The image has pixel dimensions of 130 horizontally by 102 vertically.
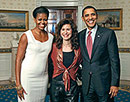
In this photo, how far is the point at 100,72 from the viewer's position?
7.27 ft

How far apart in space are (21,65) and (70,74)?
633mm

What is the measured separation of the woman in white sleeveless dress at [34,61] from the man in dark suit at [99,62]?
49 centimetres

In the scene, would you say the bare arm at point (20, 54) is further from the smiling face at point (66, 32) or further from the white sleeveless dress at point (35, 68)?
the smiling face at point (66, 32)

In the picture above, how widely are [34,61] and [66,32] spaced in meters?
0.53

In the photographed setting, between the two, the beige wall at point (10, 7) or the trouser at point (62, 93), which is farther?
the beige wall at point (10, 7)

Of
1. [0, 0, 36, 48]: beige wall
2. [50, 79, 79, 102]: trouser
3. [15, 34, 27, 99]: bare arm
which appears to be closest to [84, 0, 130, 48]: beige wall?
[0, 0, 36, 48]: beige wall

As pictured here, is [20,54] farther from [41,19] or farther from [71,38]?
[71,38]

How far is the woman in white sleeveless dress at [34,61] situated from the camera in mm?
2229

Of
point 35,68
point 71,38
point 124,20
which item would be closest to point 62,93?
point 35,68

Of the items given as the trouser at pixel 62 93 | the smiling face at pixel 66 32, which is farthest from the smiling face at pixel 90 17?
the trouser at pixel 62 93

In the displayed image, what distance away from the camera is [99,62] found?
2209 mm

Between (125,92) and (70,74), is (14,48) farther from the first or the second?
(70,74)

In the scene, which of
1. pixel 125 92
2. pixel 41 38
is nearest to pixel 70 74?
pixel 41 38

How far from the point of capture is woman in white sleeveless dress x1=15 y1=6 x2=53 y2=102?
7.31 ft
